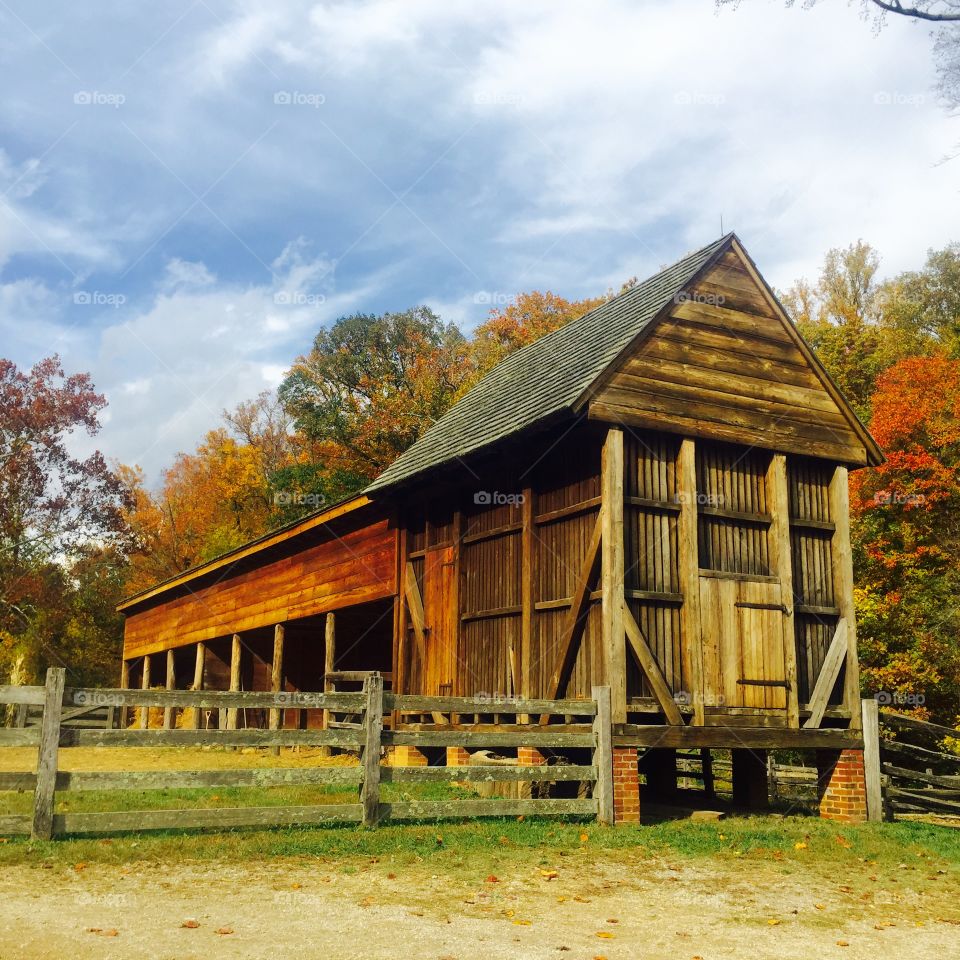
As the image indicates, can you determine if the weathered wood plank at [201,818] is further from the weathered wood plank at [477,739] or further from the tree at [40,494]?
the tree at [40,494]

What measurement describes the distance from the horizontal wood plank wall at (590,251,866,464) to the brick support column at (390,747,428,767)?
26.5 ft

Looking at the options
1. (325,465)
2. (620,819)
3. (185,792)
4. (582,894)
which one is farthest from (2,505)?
(582,894)

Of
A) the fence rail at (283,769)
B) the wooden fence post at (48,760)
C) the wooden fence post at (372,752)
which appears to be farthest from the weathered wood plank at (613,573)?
the wooden fence post at (48,760)

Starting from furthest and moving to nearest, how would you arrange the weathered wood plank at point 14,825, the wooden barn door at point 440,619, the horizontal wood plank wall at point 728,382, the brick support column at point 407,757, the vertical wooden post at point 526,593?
the brick support column at point 407,757 < the wooden barn door at point 440,619 < the vertical wooden post at point 526,593 < the horizontal wood plank wall at point 728,382 < the weathered wood plank at point 14,825

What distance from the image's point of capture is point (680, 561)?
12.9 meters

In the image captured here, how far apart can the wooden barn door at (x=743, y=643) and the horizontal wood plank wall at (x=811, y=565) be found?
0.58 meters

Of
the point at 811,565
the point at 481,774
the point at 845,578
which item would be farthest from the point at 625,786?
the point at 845,578

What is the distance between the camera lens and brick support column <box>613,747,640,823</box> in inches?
445

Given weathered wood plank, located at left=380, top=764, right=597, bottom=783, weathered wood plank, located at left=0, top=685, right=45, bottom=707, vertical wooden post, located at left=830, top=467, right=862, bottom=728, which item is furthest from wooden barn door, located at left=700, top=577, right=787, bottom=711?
weathered wood plank, located at left=0, top=685, right=45, bottom=707

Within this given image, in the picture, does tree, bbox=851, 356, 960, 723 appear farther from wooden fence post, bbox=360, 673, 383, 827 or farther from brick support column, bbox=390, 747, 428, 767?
wooden fence post, bbox=360, 673, 383, 827

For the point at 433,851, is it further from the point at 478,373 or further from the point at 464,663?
the point at 478,373

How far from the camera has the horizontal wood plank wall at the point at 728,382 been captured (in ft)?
43.0

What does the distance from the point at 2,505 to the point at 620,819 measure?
106 feet

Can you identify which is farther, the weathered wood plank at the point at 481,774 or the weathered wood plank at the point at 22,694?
the weathered wood plank at the point at 481,774
